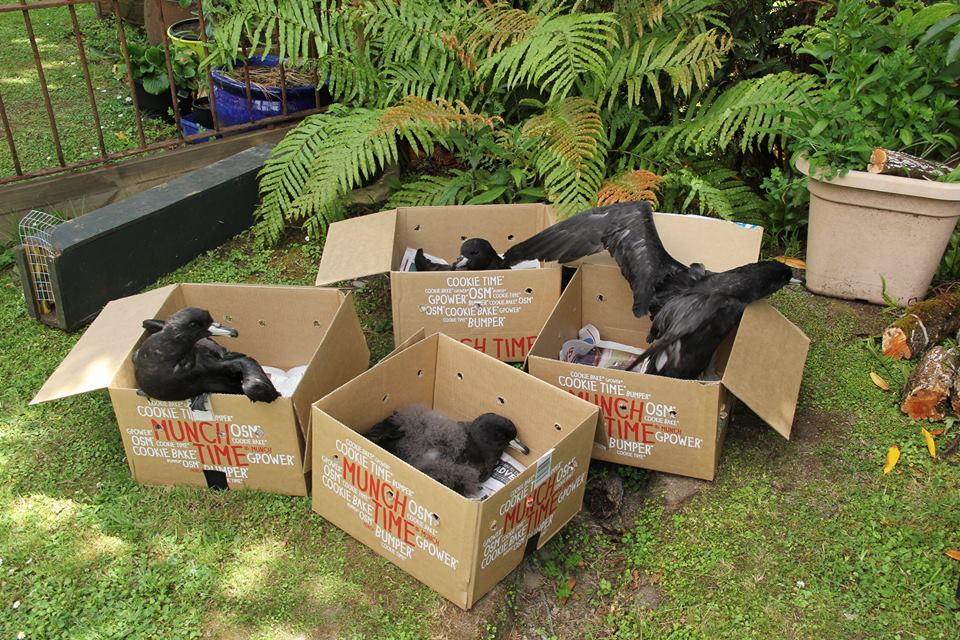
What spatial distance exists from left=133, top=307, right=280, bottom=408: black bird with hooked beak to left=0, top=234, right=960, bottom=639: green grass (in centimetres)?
43

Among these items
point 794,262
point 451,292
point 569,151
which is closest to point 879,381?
point 794,262

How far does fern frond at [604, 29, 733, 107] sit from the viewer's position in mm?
4105

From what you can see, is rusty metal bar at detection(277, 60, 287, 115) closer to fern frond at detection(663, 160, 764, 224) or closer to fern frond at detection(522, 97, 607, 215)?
fern frond at detection(522, 97, 607, 215)

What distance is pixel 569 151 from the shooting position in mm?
4035

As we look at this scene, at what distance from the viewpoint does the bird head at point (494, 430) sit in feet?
9.75

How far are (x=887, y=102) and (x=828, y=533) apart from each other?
6.91 feet

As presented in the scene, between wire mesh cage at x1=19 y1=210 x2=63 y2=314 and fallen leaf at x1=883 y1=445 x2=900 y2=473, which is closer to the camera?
fallen leaf at x1=883 y1=445 x2=900 y2=473

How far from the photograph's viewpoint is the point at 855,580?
265 cm

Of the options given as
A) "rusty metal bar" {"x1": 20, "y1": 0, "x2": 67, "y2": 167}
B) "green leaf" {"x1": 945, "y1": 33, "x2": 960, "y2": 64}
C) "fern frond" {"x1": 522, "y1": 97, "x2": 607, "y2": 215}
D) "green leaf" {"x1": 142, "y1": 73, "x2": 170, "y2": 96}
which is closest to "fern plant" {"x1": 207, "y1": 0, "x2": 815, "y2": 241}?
"fern frond" {"x1": 522, "y1": 97, "x2": 607, "y2": 215}

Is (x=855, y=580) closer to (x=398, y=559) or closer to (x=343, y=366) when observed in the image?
(x=398, y=559)

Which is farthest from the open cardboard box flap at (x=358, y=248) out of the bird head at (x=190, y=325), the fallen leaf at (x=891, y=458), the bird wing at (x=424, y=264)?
the fallen leaf at (x=891, y=458)

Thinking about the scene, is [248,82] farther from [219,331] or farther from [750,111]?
[750,111]

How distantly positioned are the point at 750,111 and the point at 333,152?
2109mm

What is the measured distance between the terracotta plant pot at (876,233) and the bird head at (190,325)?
2766 millimetres
